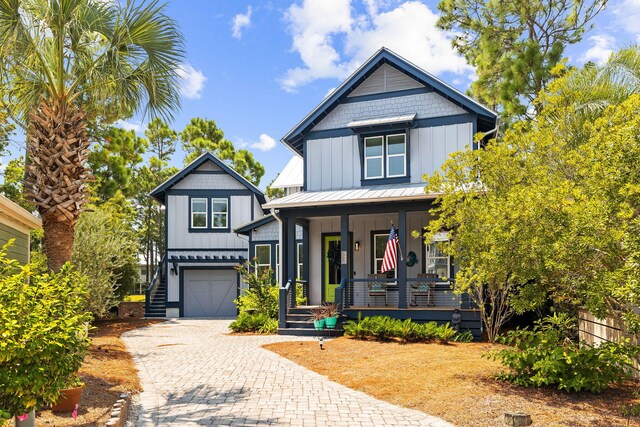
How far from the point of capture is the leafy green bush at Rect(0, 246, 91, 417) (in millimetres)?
5211

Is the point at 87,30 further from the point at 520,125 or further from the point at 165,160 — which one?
the point at 165,160

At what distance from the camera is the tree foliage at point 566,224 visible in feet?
22.3

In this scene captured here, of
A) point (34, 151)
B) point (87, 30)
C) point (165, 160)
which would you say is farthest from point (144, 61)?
point (165, 160)

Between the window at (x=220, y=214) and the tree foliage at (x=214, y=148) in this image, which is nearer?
the window at (x=220, y=214)

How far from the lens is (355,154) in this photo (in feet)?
61.5

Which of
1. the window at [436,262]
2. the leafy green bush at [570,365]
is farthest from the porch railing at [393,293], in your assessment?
the leafy green bush at [570,365]

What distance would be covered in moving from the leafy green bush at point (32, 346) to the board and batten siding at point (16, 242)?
17.1 ft

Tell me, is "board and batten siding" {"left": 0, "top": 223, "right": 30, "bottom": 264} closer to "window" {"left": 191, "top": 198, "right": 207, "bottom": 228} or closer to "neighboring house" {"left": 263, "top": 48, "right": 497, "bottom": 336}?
"neighboring house" {"left": 263, "top": 48, "right": 497, "bottom": 336}

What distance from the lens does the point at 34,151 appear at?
1027cm

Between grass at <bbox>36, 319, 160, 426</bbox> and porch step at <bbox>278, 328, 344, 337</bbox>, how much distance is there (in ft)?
15.6

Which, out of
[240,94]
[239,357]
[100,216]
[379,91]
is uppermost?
[240,94]

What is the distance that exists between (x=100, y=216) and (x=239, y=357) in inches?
420

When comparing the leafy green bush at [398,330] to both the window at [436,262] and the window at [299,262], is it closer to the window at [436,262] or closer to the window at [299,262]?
the window at [436,262]

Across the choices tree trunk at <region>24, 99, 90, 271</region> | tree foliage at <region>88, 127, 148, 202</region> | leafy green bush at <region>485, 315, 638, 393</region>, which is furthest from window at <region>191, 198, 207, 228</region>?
leafy green bush at <region>485, 315, 638, 393</region>
